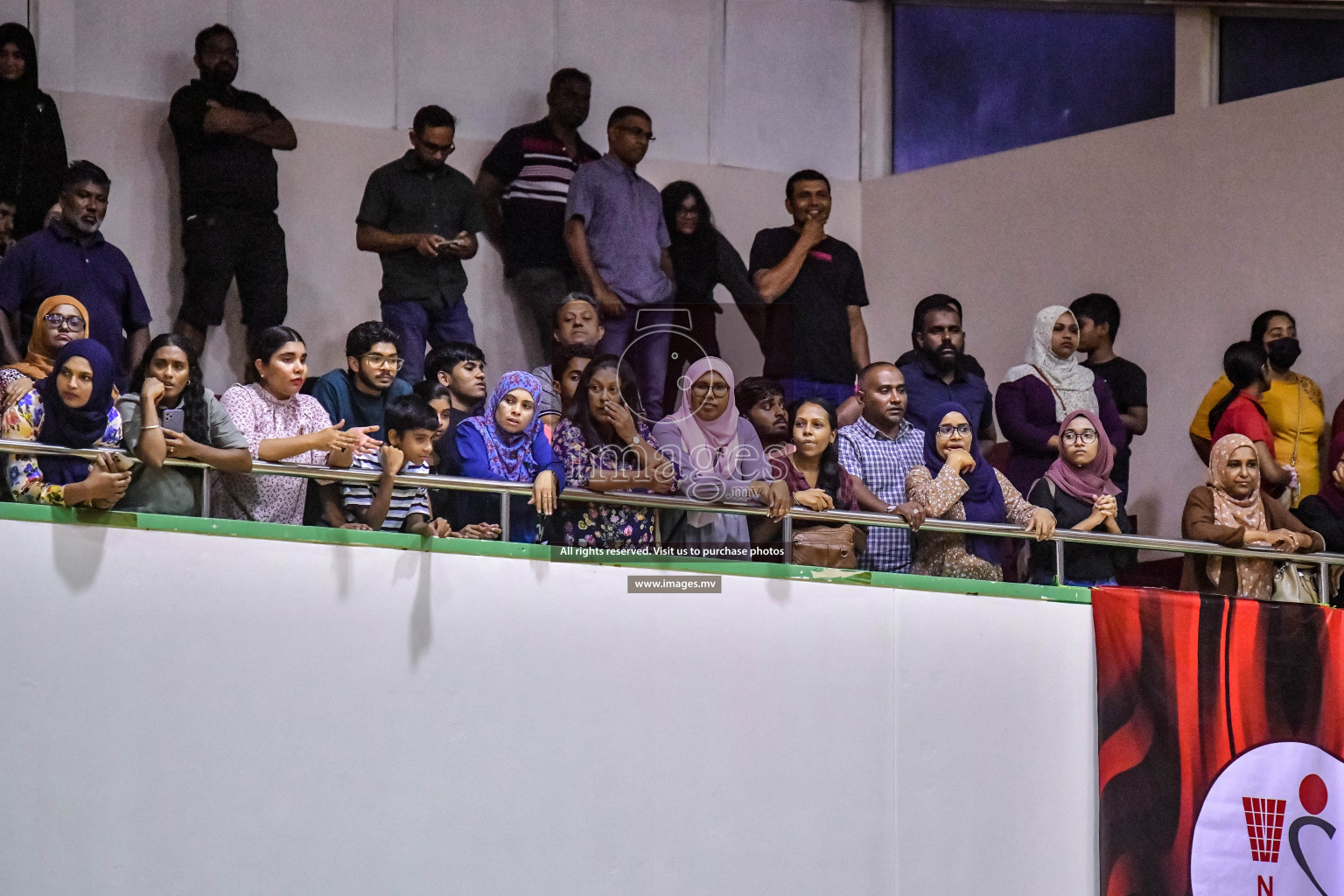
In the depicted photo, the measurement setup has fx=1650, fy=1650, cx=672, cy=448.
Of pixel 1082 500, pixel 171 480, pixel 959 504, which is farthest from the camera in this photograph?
pixel 1082 500

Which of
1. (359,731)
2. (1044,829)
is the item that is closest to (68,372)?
(359,731)

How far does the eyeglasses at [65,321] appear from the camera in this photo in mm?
4184

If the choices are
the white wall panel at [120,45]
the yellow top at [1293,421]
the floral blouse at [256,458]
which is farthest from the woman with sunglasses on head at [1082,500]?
the white wall panel at [120,45]

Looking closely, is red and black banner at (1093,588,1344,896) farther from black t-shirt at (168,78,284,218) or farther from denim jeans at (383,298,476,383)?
black t-shirt at (168,78,284,218)

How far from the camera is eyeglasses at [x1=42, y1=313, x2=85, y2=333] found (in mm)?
4184

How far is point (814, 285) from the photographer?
5.61 meters

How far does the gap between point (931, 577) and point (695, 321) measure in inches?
38.4

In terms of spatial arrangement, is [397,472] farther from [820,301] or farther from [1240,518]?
[1240,518]

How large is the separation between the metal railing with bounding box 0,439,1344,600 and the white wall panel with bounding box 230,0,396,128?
2599mm

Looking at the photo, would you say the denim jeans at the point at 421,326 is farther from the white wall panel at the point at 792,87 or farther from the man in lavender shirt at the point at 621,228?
the white wall panel at the point at 792,87

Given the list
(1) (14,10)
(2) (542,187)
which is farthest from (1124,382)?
(1) (14,10)

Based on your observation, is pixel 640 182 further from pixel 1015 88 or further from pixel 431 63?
pixel 1015 88

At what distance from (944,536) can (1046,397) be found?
81 centimetres

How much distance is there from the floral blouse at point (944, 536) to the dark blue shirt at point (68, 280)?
2230 mm
